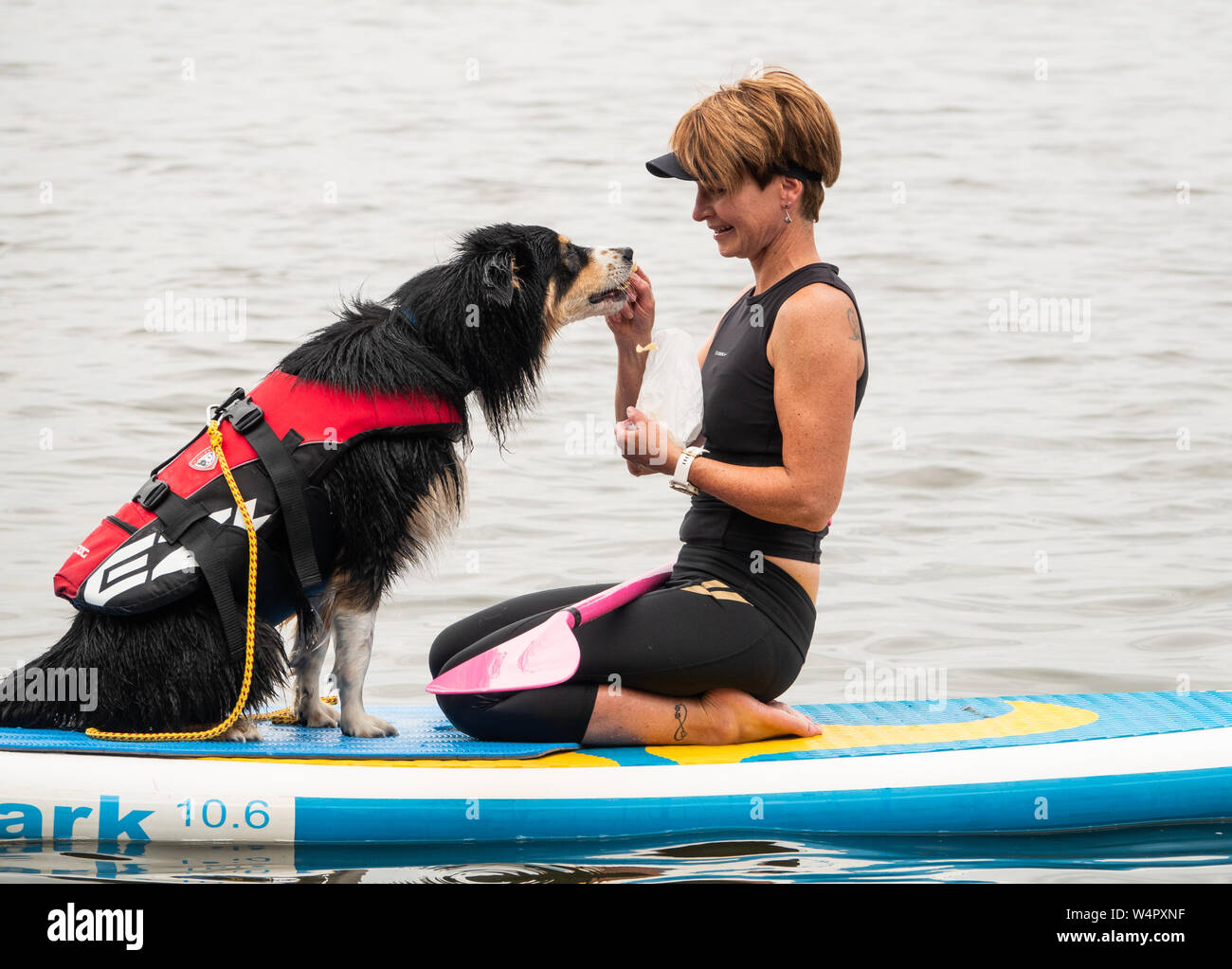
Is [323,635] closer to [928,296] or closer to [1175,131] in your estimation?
[928,296]

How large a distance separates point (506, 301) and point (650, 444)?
60 cm

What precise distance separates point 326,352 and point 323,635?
713 millimetres

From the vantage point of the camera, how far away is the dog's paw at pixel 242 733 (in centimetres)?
328

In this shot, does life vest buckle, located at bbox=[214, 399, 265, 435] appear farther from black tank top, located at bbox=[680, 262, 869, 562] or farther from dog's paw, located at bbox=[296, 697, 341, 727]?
black tank top, located at bbox=[680, 262, 869, 562]

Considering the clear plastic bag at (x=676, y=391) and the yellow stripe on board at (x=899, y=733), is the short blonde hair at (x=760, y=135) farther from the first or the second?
the yellow stripe on board at (x=899, y=733)

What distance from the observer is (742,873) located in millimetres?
3158

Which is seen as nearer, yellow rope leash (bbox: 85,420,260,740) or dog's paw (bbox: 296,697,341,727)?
yellow rope leash (bbox: 85,420,260,740)

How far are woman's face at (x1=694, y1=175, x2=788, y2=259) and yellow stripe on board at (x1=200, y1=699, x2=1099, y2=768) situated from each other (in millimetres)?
1182

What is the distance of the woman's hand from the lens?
3.53m

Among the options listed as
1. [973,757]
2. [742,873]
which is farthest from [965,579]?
[742,873]

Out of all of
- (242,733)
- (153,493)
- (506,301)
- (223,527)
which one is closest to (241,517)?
(223,527)

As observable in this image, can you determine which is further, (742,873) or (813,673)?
(813,673)

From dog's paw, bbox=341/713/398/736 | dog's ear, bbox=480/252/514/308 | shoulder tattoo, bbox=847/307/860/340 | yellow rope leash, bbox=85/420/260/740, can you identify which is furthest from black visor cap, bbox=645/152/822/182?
dog's paw, bbox=341/713/398/736

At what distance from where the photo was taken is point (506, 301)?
3340 millimetres
